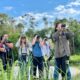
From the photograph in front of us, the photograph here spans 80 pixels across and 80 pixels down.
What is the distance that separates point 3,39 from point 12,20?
184 feet

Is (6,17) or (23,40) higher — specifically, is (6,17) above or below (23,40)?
above

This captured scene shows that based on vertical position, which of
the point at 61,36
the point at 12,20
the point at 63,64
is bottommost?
the point at 63,64

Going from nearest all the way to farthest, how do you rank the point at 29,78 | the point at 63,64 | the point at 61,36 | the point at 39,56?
the point at 29,78
the point at 63,64
the point at 61,36
the point at 39,56

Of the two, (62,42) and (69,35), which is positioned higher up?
(69,35)

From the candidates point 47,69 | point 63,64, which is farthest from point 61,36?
point 47,69

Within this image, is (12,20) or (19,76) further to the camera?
(12,20)

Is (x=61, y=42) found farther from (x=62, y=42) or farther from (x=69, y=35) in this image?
(x=69, y=35)

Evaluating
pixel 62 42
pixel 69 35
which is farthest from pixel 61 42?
pixel 69 35

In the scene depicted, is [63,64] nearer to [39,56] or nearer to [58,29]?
[58,29]

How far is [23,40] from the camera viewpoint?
9.16 metres

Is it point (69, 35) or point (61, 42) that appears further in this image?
point (61, 42)

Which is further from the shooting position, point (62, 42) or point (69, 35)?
point (62, 42)

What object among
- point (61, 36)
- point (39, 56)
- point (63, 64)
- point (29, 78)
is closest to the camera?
point (29, 78)

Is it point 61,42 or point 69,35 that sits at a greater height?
point 69,35
